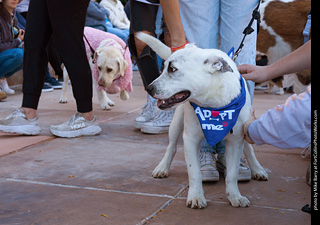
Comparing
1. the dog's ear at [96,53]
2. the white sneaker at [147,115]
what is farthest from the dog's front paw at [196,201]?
the dog's ear at [96,53]

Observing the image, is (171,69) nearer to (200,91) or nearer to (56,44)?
(200,91)

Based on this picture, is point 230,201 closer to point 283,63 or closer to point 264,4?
point 283,63

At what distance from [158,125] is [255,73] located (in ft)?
6.67

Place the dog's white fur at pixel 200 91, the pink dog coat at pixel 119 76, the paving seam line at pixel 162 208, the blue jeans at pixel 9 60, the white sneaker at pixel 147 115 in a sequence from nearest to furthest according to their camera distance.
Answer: the paving seam line at pixel 162 208
the dog's white fur at pixel 200 91
the white sneaker at pixel 147 115
the pink dog coat at pixel 119 76
the blue jeans at pixel 9 60

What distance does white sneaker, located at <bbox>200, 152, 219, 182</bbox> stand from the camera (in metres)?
2.87

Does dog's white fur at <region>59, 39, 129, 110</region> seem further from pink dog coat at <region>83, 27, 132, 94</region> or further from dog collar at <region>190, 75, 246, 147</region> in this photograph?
dog collar at <region>190, 75, 246, 147</region>

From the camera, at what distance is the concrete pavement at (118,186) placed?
2.31 meters

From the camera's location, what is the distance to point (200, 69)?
2.39 meters

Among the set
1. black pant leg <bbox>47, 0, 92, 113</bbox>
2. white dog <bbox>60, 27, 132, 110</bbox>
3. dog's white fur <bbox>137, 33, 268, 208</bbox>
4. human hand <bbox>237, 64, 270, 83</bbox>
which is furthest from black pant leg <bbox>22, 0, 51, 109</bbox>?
human hand <bbox>237, 64, 270, 83</bbox>

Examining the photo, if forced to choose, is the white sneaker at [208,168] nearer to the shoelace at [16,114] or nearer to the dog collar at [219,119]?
the dog collar at [219,119]

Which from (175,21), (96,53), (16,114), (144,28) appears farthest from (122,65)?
(175,21)

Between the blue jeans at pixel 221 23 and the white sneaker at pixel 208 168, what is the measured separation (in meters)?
0.08

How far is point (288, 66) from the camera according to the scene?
2074 millimetres

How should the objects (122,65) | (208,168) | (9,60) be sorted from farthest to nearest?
(9,60), (122,65), (208,168)
